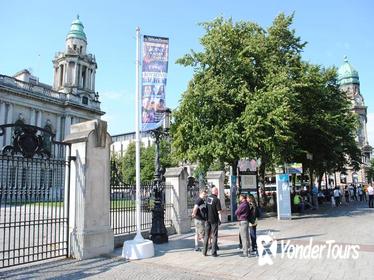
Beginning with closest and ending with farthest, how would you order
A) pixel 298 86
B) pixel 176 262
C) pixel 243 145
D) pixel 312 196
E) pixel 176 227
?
pixel 176 262 < pixel 176 227 < pixel 243 145 < pixel 298 86 < pixel 312 196

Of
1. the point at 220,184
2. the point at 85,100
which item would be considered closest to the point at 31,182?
the point at 220,184

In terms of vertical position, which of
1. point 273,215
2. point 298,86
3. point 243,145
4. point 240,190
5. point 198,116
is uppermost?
point 298,86

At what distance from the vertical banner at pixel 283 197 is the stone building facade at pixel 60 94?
44.0m

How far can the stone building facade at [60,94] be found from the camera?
193 ft

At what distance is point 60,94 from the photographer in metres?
70.7

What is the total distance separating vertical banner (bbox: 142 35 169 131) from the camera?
11.4 meters

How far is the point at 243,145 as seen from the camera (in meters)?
20.5

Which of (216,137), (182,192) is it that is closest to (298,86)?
(216,137)

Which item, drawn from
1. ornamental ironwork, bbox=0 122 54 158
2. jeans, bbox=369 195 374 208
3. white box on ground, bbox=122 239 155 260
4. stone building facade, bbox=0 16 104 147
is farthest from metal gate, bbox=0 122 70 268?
stone building facade, bbox=0 16 104 147

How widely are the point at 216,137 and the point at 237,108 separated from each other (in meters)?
2.47

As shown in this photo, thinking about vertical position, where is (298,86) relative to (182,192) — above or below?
above

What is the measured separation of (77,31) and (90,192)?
77.5 meters

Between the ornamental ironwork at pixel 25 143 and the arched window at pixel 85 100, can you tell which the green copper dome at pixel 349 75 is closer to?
the arched window at pixel 85 100

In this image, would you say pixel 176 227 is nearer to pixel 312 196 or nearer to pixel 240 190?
pixel 240 190
